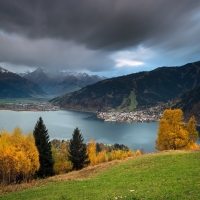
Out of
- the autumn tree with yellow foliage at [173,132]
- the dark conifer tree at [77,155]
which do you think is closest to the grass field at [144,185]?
the autumn tree with yellow foliage at [173,132]

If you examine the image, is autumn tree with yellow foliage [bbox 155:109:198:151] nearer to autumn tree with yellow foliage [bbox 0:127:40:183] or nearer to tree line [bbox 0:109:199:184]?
tree line [bbox 0:109:199:184]

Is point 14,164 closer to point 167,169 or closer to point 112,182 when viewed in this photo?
point 112,182

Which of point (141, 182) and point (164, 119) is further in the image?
point (164, 119)

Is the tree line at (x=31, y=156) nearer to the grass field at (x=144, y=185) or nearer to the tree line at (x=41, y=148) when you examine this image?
the tree line at (x=41, y=148)

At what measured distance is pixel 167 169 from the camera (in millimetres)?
29906

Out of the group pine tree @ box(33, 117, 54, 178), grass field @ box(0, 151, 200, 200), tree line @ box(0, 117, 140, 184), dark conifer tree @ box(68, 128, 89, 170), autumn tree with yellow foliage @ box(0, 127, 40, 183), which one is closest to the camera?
grass field @ box(0, 151, 200, 200)

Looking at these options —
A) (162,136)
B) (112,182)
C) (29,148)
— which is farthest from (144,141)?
(112,182)

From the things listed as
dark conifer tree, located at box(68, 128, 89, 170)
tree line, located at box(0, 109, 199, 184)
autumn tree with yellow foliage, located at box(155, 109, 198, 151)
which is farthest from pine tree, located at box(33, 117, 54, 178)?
autumn tree with yellow foliage, located at box(155, 109, 198, 151)

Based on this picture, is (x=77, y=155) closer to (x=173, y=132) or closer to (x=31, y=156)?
(x=31, y=156)

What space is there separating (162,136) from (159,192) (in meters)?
41.1

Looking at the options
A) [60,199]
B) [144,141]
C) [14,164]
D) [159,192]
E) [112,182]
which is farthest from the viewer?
[144,141]

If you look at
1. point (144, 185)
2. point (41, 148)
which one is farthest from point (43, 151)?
point (144, 185)

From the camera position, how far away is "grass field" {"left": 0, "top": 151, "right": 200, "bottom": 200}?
20594 millimetres

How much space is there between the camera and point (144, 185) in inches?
953
